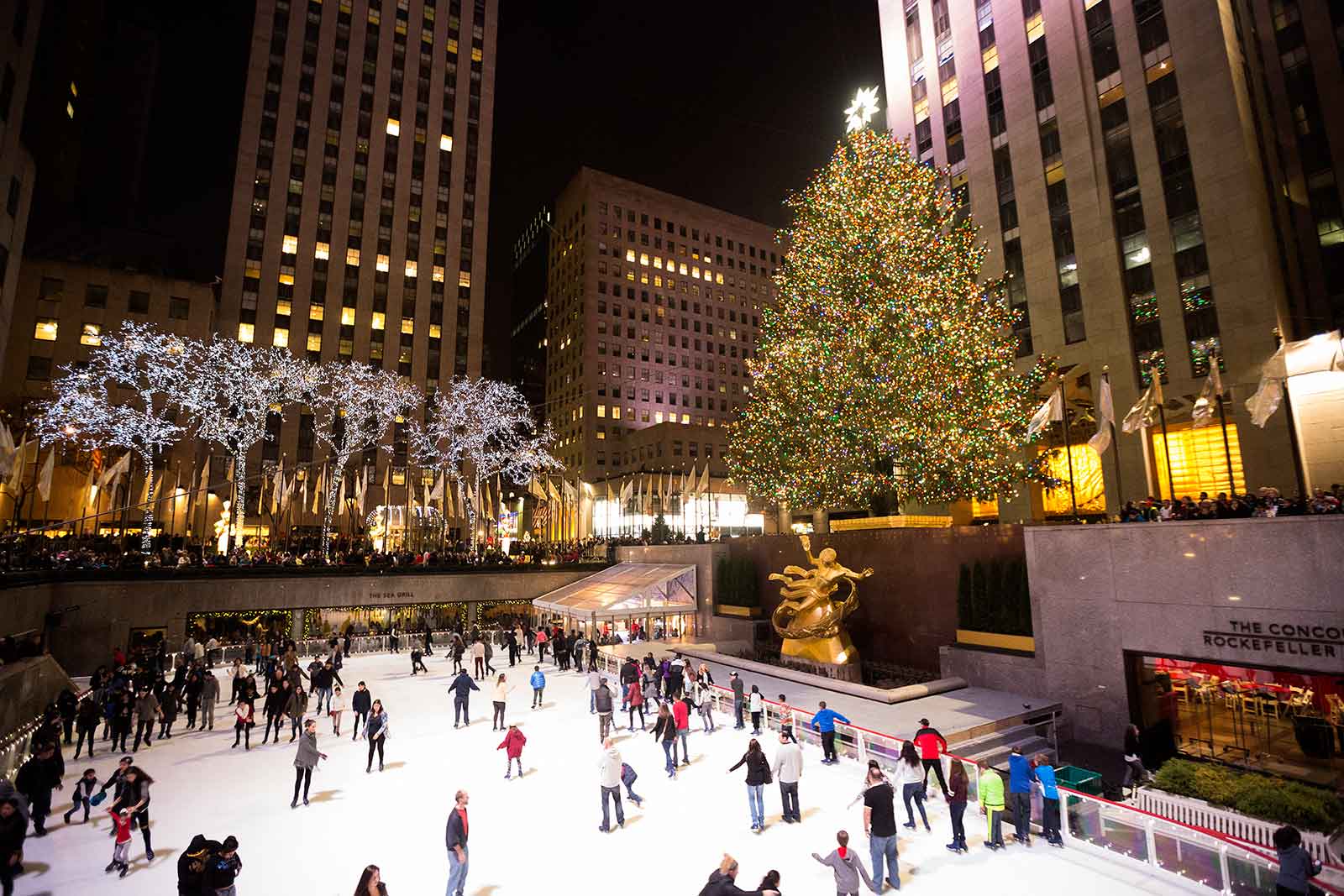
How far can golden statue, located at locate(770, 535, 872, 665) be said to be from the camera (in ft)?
68.9

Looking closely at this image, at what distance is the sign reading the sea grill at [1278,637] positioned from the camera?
41.8ft

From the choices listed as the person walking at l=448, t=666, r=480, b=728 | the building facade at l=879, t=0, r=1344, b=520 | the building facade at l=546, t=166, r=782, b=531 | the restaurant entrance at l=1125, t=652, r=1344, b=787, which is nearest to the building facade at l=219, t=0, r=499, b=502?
the building facade at l=546, t=166, r=782, b=531

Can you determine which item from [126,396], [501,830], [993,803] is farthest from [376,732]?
[126,396]

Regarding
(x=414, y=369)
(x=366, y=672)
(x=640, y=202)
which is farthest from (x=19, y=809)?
(x=640, y=202)

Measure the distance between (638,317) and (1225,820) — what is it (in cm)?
8533

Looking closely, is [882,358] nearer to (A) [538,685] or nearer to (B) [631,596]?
(B) [631,596]

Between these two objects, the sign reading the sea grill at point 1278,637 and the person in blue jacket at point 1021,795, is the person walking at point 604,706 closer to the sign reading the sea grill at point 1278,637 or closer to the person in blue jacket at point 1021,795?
the person in blue jacket at point 1021,795

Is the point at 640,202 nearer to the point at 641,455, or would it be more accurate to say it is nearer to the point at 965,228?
the point at 641,455

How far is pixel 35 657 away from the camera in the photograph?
661 inches

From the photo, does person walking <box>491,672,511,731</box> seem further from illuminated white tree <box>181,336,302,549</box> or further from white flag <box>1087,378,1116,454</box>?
illuminated white tree <box>181,336,302,549</box>

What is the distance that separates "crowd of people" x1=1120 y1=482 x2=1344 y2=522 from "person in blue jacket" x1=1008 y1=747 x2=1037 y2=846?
886 centimetres

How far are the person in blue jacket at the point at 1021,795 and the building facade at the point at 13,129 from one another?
40.7 m

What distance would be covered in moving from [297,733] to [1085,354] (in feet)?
111

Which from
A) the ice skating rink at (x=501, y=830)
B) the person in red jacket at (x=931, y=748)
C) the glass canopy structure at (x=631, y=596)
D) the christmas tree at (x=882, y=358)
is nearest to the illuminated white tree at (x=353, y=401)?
the glass canopy structure at (x=631, y=596)
